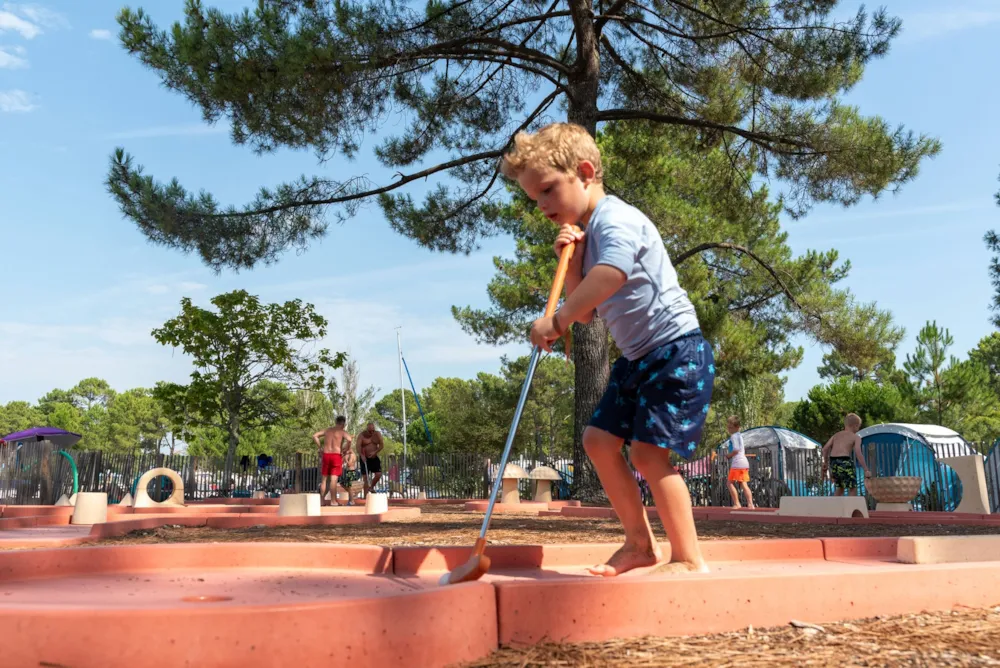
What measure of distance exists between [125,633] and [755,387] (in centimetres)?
3338

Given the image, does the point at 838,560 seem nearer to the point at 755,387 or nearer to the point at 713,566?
the point at 713,566

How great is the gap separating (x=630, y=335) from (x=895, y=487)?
1015 centimetres

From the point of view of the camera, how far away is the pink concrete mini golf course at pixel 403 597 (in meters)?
1.76

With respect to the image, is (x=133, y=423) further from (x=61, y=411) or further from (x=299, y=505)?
(x=299, y=505)

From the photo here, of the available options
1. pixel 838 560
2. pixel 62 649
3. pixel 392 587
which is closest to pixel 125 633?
pixel 62 649

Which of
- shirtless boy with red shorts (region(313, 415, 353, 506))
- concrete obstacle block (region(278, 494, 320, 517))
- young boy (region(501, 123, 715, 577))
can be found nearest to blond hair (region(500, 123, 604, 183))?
young boy (region(501, 123, 715, 577))

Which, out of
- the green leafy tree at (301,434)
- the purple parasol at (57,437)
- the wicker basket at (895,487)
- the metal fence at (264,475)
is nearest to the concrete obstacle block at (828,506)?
the wicker basket at (895,487)

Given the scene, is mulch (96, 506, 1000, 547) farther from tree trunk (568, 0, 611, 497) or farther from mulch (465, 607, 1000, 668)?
tree trunk (568, 0, 611, 497)

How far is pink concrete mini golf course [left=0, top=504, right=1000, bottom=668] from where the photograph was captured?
1758 millimetres

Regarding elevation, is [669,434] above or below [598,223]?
below

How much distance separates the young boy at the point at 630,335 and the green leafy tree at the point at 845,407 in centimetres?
2793

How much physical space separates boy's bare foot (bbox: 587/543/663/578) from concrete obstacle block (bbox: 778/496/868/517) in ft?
21.7

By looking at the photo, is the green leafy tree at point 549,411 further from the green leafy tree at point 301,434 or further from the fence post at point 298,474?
the fence post at point 298,474

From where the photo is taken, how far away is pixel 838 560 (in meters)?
3.67
